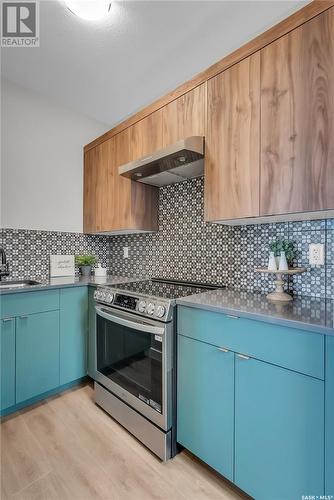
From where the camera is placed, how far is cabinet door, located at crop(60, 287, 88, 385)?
6.86 ft

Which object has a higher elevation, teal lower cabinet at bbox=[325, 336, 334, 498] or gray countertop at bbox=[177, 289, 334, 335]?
gray countertop at bbox=[177, 289, 334, 335]

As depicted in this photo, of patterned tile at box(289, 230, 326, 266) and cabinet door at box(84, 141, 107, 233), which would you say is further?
cabinet door at box(84, 141, 107, 233)

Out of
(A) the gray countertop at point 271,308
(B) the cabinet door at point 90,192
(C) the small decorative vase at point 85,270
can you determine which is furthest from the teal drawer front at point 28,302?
(B) the cabinet door at point 90,192

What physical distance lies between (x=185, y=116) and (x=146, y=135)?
0.41m

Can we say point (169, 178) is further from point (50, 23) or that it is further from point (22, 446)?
point (22, 446)

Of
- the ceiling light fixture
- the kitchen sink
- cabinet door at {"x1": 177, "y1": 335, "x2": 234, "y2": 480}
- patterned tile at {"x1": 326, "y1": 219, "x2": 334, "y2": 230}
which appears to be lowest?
cabinet door at {"x1": 177, "y1": 335, "x2": 234, "y2": 480}

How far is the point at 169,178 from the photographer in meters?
2.14

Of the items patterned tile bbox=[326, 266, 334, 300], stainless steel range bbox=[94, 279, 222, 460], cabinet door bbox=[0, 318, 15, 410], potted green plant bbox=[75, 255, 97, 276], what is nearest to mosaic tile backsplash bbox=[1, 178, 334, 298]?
patterned tile bbox=[326, 266, 334, 300]

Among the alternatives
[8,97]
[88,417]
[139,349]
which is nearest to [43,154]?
[8,97]

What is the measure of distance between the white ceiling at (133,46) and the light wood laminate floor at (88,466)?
8.70 ft

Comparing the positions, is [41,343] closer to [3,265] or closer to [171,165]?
[3,265]

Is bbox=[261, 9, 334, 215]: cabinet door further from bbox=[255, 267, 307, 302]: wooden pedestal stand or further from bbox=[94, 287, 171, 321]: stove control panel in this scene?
bbox=[94, 287, 171, 321]: stove control panel

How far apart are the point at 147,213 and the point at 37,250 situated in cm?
112

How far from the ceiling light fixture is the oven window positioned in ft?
6.28
